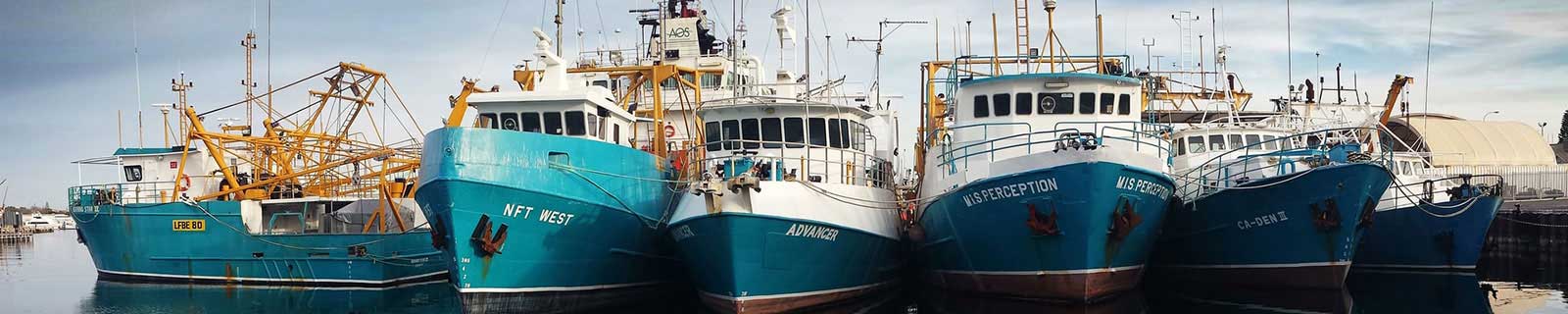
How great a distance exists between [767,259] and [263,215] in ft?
58.0

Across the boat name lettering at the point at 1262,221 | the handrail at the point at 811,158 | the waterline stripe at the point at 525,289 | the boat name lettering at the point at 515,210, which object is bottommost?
the waterline stripe at the point at 525,289

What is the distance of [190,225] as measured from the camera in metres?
28.7

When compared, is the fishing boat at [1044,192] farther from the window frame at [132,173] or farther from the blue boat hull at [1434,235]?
the window frame at [132,173]

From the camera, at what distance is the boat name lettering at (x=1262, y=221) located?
20703mm

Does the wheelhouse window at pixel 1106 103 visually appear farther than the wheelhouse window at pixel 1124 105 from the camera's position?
No

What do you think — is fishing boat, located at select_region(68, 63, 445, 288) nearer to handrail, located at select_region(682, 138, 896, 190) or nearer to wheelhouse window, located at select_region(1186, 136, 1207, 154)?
handrail, located at select_region(682, 138, 896, 190)

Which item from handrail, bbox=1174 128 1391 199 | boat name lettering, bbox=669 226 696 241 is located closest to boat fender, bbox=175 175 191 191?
boat name lettering, bbox=669 226 696 241

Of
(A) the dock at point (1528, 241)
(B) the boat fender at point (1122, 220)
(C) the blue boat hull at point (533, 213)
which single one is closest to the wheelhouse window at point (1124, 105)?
(B) the boat fender at point (1122, 220)

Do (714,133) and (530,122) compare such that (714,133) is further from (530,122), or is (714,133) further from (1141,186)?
(1141,186)

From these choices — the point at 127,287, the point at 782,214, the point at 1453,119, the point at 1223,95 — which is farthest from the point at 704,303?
the point at 1453,119

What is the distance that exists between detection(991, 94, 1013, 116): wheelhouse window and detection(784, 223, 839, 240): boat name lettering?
4.97 metres

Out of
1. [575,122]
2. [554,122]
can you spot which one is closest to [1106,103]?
[575,122]

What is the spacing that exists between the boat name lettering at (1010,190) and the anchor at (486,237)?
7175 mm

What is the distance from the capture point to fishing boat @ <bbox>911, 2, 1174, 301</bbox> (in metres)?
17.4
